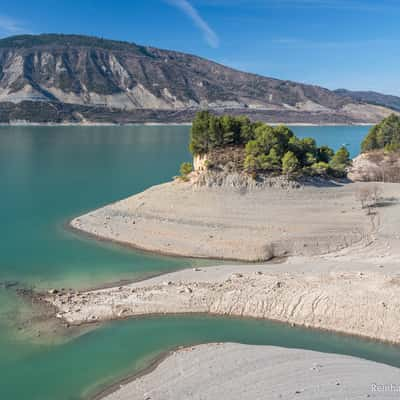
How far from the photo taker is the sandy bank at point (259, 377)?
16.0 meters

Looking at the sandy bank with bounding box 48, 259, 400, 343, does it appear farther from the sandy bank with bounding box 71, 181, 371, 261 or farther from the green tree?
the green tree

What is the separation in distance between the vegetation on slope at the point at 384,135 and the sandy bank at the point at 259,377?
172ft

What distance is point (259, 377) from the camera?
17094mm

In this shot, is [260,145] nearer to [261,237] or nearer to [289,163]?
[289,163]

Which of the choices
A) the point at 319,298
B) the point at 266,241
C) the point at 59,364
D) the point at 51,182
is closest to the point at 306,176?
the point at 266,241

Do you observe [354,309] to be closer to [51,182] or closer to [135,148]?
[51,182]

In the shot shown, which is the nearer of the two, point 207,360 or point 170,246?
point 207,360

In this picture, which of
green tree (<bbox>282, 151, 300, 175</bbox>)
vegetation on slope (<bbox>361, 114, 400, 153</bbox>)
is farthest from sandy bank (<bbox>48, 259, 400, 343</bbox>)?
vegetation on slope (<bbox>361, 114, 400, 153</bbox>)

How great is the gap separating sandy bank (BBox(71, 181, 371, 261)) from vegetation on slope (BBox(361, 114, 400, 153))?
1119 inches

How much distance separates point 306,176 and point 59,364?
93.5 ft

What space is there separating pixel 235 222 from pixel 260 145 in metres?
10.0

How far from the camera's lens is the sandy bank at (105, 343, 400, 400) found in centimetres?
1605

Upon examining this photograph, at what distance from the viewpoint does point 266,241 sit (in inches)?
1248

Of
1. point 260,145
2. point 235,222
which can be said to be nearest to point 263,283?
point 235,222
